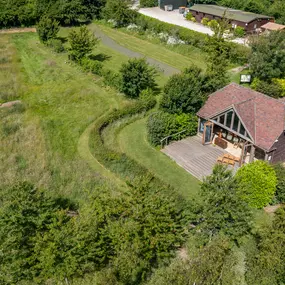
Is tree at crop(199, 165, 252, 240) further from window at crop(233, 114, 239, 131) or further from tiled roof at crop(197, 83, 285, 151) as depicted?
window at crop(233, 114, 239, 131)

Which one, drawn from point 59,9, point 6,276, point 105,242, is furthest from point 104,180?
point 59,9

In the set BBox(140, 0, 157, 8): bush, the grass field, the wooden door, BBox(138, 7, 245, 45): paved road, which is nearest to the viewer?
the grass field

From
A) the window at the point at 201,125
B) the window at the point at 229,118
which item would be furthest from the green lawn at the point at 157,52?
the window at the point at 229,118

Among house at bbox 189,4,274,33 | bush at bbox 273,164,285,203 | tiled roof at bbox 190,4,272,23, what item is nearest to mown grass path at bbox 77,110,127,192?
bush at bbox 273,164,285,203

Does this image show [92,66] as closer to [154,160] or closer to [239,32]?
[154,160]

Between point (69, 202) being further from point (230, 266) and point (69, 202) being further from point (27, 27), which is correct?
point (27, 27)

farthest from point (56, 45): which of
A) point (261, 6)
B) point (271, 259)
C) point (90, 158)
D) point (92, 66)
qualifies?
point (271, 259)

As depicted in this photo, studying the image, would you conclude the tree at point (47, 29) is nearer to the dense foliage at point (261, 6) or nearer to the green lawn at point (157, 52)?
the green lawn at point (157, 52)
